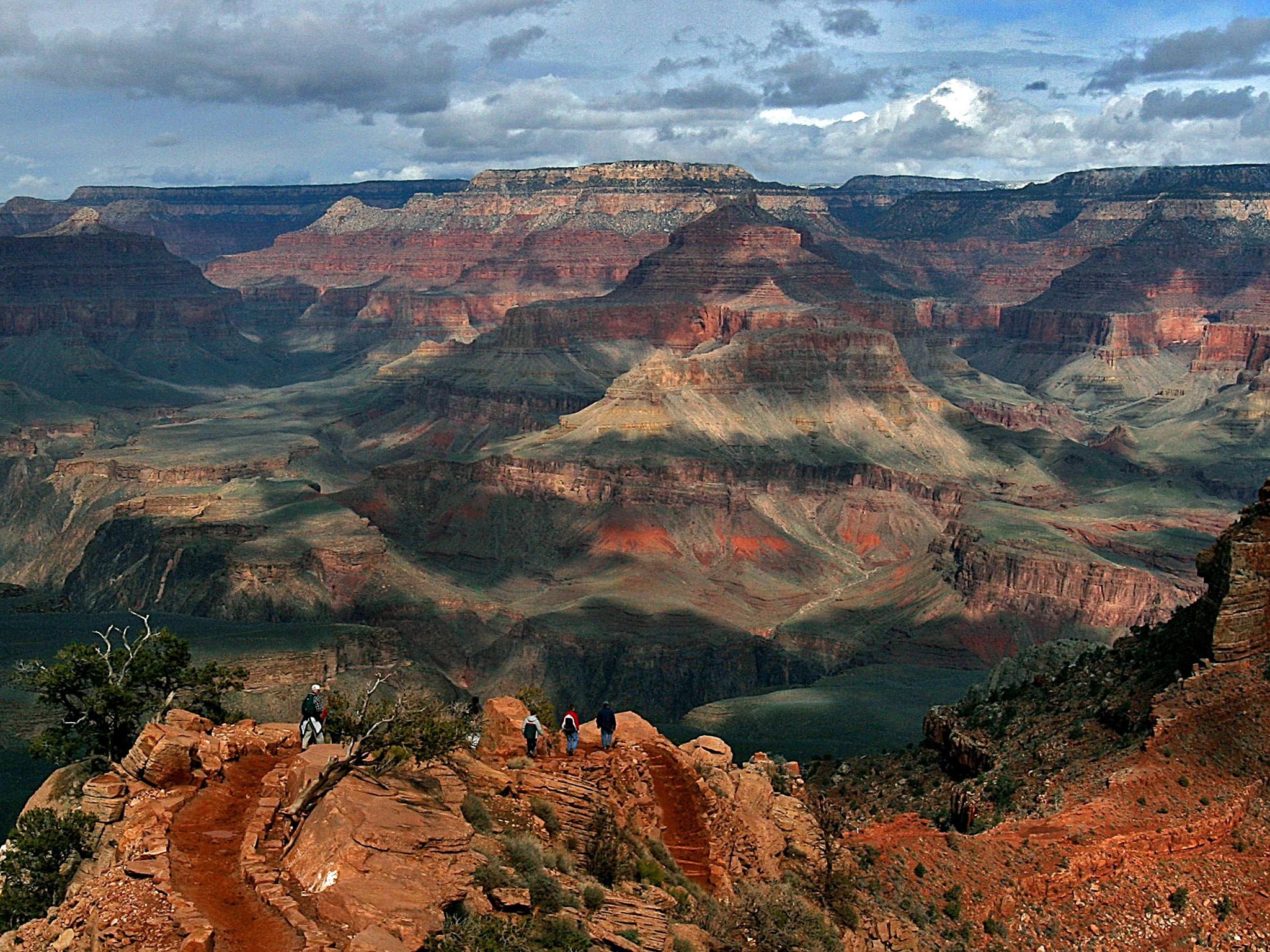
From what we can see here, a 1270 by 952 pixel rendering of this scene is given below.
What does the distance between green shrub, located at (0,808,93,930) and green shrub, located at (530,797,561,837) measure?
25.0 feet

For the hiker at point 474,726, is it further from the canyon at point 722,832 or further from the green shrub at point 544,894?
the green shrub at point 544,894

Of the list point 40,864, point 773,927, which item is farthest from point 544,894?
point 40,864

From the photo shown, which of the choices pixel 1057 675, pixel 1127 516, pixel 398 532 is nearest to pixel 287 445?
pixel 398 532

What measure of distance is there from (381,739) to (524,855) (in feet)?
12.8

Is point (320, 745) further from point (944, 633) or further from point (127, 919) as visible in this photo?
point (944, 633)

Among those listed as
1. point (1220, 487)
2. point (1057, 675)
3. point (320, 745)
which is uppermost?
point (320, 745)

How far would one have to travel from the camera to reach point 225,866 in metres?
22.6

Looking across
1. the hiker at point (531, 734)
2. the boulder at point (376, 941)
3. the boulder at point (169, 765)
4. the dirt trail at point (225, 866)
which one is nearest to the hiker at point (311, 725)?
the dirt trail at point (225, 866)

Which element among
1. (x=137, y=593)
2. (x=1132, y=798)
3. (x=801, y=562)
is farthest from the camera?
(x=801, y=562)

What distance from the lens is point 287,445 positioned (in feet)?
652

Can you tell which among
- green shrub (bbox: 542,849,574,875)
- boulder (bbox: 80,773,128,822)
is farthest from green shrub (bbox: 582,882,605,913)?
boulder (bbox: 80,773,128,822)

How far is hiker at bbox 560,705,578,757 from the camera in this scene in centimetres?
3127

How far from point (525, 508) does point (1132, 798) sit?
121 meters

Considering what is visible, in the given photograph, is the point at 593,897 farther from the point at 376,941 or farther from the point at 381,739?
the point at 381,739
